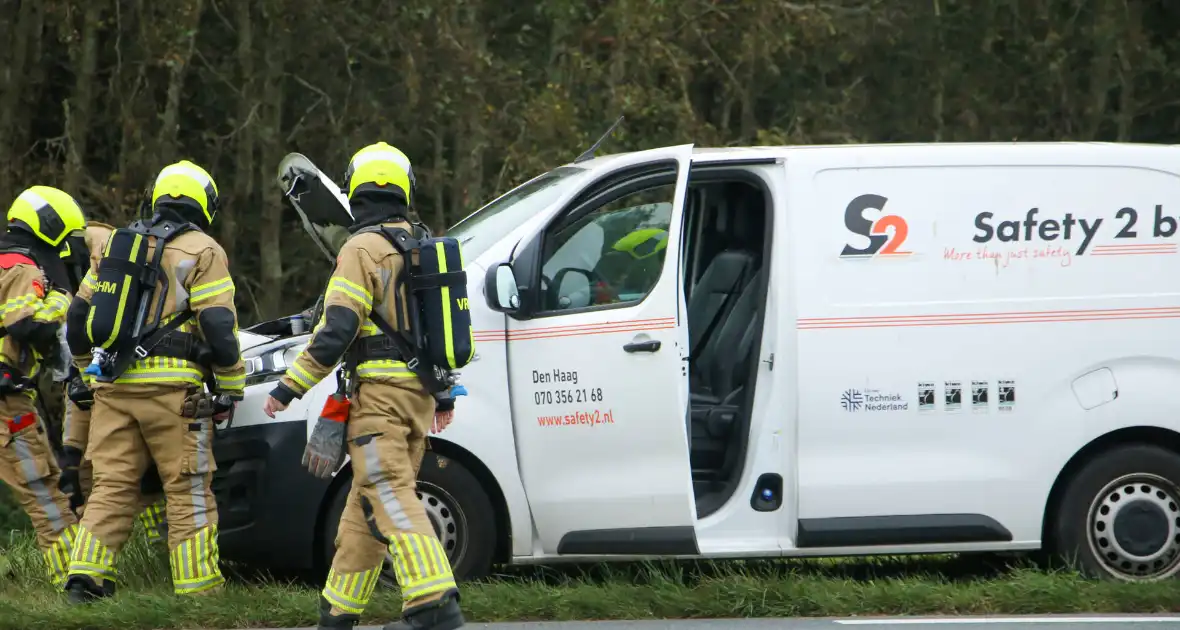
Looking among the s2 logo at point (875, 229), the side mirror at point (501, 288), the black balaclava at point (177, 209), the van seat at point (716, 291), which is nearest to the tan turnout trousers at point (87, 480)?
the black balaclava at point (177, 209)

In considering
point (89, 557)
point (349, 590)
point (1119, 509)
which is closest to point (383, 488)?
point (349, 590)

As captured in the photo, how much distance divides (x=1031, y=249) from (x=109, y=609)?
13.3 ft

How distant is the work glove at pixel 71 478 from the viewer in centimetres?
785

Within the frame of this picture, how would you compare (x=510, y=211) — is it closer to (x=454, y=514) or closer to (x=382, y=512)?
(x=454, y=514)

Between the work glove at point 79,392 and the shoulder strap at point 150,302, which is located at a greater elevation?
the shoulder strap at point 150,302

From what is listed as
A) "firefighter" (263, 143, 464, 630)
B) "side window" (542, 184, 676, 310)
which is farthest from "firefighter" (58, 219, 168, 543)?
"side window" (542, 184, 676, 310)

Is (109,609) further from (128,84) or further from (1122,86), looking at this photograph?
(1122,86)

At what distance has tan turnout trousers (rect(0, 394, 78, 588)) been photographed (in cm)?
758

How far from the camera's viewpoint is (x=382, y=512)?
565 cm

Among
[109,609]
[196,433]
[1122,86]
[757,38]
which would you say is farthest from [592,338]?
[1122,86]

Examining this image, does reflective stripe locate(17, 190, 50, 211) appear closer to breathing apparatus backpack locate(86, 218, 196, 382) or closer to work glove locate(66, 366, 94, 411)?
work glove locate(66, 366, 94, 411)

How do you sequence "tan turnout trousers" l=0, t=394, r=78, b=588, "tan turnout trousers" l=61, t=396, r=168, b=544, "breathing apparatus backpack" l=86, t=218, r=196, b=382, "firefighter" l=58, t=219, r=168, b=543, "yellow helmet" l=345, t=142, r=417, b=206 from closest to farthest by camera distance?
1. "yellow helmet" l=345, t=142, r=417, b=206
2. "breathing apparatus backpack" l=86, t=218, r=196, b=382
3. "firefighter" l=58, t=219, r=168, b=543
4. "tan turnout trousers" l=61, t=396, r=168, b=544
5. "tan turnout trousers" l=0, t=394, r=78, b=588

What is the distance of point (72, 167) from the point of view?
13617 millimetres

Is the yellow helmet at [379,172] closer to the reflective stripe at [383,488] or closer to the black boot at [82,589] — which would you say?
the reflective stripe at [383,488]
